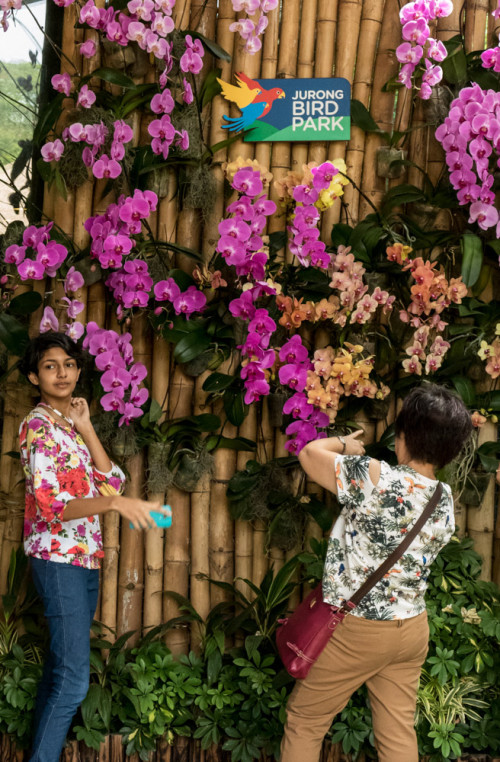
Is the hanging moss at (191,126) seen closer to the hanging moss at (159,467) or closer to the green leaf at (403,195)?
the green leaf at (403,195)

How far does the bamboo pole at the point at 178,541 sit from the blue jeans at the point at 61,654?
22.9 inches

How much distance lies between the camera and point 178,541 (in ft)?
9.02

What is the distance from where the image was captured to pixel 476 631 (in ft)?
8.01

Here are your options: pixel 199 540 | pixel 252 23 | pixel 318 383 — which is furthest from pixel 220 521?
pixel 252 23

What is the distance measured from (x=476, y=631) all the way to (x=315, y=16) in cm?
218

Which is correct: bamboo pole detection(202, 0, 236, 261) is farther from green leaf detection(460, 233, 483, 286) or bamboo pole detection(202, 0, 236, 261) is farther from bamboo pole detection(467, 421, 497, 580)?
bamboo pole detection(467, 421, 497, 580)

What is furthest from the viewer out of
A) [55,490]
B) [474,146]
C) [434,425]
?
[474,146]

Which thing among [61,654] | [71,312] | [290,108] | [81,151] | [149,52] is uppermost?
[149,52]

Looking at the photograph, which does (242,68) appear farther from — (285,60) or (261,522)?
(261,522)

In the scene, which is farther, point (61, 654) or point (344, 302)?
point (344, 302)

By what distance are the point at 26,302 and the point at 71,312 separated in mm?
165

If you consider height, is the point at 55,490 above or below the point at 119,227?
below

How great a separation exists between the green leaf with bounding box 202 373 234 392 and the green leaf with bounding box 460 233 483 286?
0.86 metres

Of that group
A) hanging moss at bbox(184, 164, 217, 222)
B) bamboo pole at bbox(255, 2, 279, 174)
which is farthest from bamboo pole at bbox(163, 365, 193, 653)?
bamboo pole at bbox(255, 2, 279, 174)
